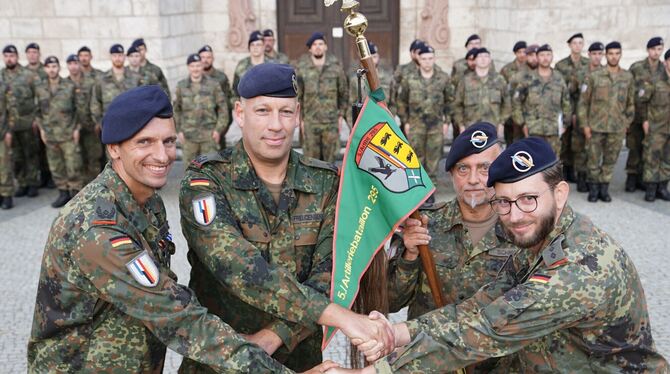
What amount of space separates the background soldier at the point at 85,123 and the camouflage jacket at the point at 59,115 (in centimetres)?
12

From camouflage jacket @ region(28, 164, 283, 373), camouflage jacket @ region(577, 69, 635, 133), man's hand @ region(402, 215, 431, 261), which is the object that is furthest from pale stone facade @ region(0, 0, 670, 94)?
camouflage jacket @ region(28, 164, 283, 373)

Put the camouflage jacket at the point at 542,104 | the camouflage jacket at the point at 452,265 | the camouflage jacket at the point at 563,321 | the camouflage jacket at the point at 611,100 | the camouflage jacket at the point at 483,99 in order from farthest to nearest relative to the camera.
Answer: the camouflage jacket at the point at 483,99 < the camouflage jacket at the point at 542,104 < the camouflage jacket at the point at 611,100 < the camouflage jacket at the point at 452,265 < the camouflage jacket at the point at 563,321

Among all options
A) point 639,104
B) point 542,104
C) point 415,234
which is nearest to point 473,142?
point 415,234

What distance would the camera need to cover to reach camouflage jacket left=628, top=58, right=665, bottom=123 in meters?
9.48

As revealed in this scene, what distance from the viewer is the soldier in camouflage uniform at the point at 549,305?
2.49 metres

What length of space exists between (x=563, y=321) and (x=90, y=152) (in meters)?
8.90

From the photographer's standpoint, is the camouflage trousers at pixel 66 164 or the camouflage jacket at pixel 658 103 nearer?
the camouflage jacket at pixel 658 103

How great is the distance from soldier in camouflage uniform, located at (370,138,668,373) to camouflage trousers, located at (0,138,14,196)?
26.4 ft

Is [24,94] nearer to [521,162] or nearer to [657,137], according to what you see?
[657,137]

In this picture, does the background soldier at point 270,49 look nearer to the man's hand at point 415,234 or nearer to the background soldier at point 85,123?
the background soldier at point 85,123

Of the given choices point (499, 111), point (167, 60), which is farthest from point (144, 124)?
point (167, 60)

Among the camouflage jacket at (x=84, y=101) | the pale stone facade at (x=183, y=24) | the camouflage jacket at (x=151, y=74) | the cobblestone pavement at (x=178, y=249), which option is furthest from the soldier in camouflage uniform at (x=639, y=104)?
the camouflage jacket at (x=84, y=101)

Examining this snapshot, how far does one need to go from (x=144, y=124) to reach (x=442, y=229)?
58.6 inches

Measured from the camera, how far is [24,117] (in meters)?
9.79
